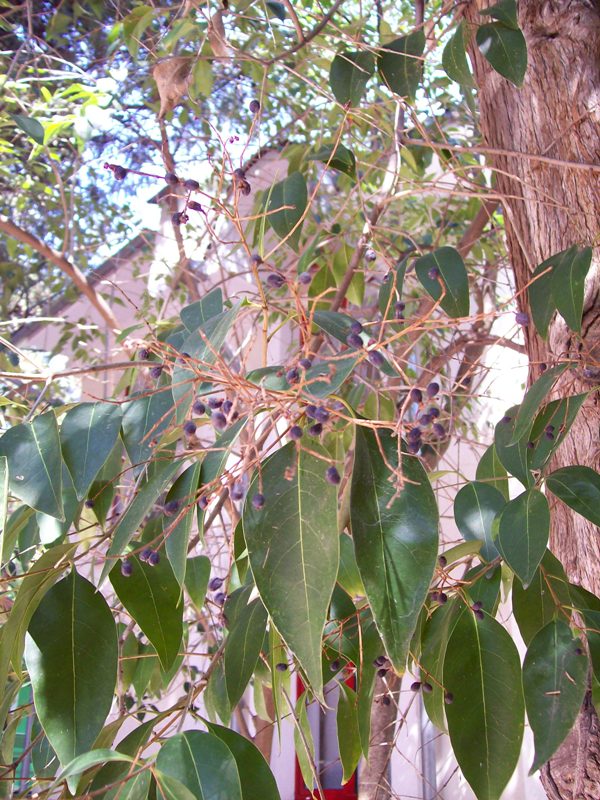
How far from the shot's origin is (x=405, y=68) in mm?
939

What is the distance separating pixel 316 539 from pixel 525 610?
0.29 m

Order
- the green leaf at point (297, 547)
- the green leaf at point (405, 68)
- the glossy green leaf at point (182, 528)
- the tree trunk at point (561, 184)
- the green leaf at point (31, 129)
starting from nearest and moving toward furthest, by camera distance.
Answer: the green leaf at point (297, 547) < the glossy green leaf at point (182, 528) < the tree trunk at point (561, 184) < the green leaf at point (405, 68) < the green leaf at point (31, 129)

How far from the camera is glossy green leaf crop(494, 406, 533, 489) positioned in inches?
28.8

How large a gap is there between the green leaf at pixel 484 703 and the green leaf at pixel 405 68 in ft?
1.89

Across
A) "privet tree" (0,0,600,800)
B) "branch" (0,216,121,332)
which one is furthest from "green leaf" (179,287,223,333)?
"branch" (0,216,121,332)

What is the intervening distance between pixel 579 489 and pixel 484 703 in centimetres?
19

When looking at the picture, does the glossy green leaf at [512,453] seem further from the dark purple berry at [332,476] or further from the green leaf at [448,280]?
the dark purple berry at [332,476]

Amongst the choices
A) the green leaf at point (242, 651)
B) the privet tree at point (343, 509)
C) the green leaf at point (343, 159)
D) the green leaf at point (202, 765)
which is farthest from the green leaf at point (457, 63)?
the green leaf at point (202, 765)

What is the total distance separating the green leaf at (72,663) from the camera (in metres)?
0.59

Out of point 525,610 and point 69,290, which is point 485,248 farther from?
point 525,610

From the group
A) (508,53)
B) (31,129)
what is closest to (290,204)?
(508,53)

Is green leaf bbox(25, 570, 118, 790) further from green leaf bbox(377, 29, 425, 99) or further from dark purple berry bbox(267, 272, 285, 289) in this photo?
green leaf bbox(377, 29, 425, 99)

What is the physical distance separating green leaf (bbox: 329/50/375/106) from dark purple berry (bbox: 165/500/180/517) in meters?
0.55

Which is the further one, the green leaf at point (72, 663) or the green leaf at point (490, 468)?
the green leaf at point (490, 468)
